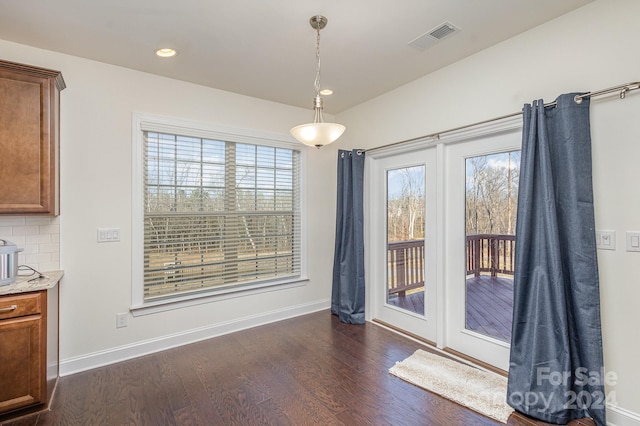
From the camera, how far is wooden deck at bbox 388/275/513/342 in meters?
2.71

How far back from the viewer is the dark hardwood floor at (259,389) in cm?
214

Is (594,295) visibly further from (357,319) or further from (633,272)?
(357,319)

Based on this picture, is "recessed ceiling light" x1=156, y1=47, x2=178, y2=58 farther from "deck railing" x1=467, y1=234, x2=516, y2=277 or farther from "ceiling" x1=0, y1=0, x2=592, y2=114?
"deck railing" x1=467, y1=234, x2=516, y2=277

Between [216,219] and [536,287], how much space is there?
3045 mm

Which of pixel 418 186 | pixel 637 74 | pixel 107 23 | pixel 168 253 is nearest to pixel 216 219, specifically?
pixel 168 253

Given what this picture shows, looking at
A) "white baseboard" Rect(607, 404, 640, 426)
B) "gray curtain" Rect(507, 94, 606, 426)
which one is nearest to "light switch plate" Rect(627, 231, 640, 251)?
"gray curtain" Rect(507, 94, 606, 426)

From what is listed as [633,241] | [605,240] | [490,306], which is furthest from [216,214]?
[633,241]

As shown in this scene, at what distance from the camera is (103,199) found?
2.89 metres

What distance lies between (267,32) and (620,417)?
3.55m

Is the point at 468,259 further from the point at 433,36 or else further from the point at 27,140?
the point at 27,140

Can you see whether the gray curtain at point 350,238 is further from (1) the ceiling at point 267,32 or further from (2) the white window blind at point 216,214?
(1) the ceiling at point 267,32

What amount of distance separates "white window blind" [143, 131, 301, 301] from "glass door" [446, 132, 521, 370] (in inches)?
78.1

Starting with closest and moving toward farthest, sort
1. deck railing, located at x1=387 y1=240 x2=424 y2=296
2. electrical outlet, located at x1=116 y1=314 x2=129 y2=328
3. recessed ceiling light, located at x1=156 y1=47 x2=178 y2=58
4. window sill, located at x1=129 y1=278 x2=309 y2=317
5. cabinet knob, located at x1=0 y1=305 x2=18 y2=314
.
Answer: cabinet knob, located at x1=0 y1=305 x2=18 y2=314, recessed ceiling light, located at x1=156 y1=47 x2=178 y2=58, electrical outlet, located at x1=116 y1=314 x2=129 y2=328, window sill, located at x1=129 y1=278 x2=309 y2=317, deck railing, located at x1=387 y1=240 x2=424 y2=296

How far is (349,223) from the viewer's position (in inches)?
157
